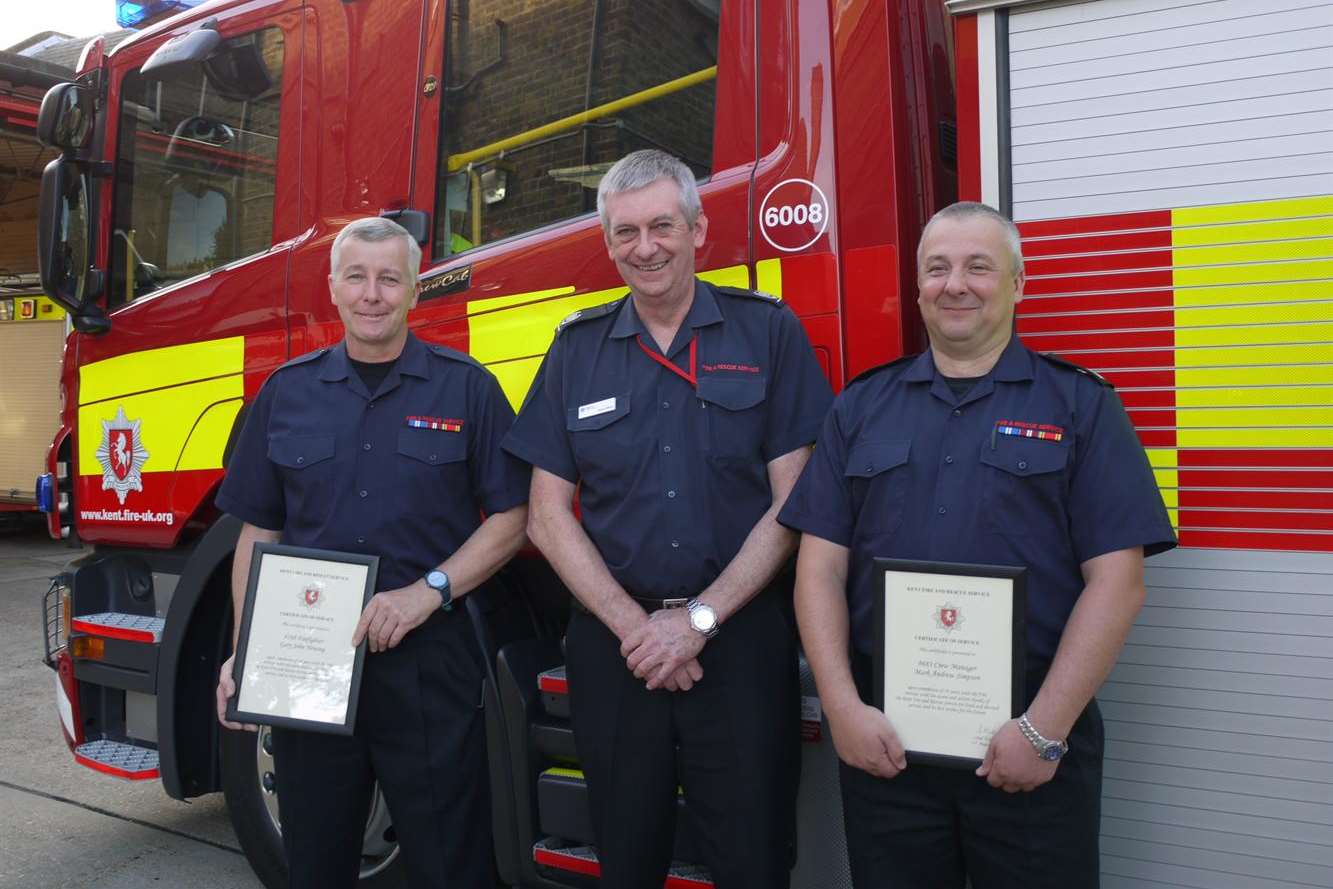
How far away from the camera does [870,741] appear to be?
1758 millimetres

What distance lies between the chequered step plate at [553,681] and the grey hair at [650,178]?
103 cm

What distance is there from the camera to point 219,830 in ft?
13.1

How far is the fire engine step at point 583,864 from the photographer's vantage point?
93.9 inches

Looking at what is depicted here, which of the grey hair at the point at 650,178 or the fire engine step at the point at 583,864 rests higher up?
the grey hair at the point at 650,178

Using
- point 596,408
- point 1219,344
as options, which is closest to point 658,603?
point 596,408

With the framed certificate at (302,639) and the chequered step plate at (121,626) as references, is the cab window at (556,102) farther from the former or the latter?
the chequered step plate at (121,626)

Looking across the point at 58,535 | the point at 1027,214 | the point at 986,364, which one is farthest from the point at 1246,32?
the point at 58,535

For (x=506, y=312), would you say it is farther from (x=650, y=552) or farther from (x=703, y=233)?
(x=650, y=552)

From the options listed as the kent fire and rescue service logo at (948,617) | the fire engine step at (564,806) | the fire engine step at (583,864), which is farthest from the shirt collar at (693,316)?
the fire engine step at (583,864)

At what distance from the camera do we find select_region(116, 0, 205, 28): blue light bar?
3725mm

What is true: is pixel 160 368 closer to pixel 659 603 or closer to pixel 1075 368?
pixel 659 603

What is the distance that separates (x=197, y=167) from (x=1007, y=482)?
2638 millimetres

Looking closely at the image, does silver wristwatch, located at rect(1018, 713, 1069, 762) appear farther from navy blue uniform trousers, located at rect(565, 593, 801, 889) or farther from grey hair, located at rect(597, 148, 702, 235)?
grey hair, located at rect(597, 148, 702, 235)

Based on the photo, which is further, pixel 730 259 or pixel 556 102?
pixel 556 102
